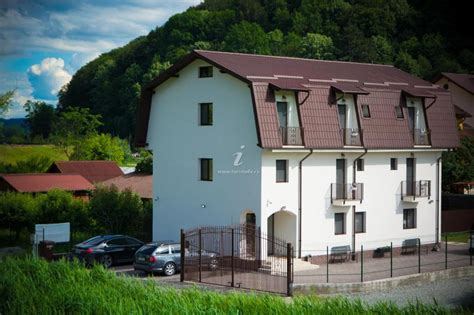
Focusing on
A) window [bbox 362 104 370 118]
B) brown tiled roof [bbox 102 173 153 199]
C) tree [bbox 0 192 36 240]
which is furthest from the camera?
brown tiled roof [bbox 102 173 153 199]

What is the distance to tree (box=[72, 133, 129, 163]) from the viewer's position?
2559 inches

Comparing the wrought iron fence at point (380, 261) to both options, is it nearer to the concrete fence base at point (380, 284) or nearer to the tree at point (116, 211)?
the concrete fence base at point (380, 284)

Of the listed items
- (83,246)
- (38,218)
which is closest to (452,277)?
(83,246)

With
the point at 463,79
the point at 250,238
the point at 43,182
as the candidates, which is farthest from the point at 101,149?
the point at 250,238

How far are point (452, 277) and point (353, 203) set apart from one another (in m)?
4.42

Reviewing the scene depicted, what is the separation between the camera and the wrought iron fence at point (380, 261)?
82.9 ft

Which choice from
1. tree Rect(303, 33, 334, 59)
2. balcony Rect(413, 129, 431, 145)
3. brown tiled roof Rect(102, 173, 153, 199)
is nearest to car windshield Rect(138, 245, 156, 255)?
balcony Rect(413, 129, 431, 145)

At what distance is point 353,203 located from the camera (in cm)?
2928

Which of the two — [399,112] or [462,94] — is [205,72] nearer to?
[399,112]

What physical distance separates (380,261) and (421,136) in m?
5.65

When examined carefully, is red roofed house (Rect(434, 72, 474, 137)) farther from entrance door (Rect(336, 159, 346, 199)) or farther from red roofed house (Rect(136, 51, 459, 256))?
entrance door (Rect(336, 159, 346, 199))

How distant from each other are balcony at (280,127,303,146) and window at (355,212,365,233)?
4517mm

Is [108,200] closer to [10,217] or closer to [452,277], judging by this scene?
[10,217]

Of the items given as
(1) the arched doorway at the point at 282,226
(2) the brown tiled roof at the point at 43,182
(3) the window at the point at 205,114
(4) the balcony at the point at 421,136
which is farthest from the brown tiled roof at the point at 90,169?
(4) the balcony at the point at 421,136
